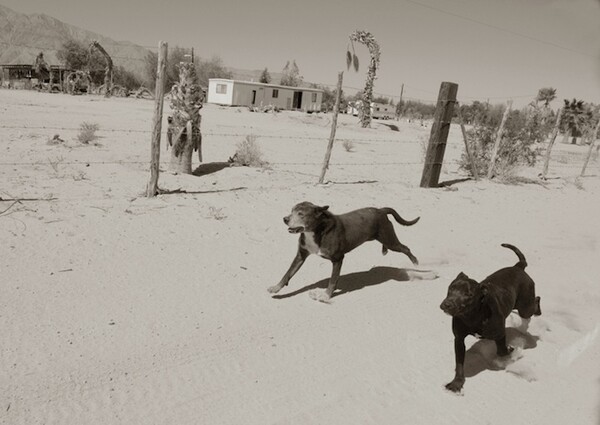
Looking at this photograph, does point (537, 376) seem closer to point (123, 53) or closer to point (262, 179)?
point (262, 179)

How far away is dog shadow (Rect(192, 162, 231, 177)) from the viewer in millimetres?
11811

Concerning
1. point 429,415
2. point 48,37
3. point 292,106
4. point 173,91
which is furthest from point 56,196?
point 48,37

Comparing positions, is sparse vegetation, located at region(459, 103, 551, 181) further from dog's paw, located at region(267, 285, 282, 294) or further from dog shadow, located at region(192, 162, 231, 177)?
dog's paw, located at region(267, 285, 282, 294)

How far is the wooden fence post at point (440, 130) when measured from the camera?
13.2 metres

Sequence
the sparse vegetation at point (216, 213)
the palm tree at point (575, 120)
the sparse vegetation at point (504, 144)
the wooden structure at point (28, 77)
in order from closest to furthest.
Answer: the sparse vegetation at point (216, 213) → the sparse vegetation at point (504, 144) → the wooden structure at point (28, 77) → the palm tree at point (575, 120)

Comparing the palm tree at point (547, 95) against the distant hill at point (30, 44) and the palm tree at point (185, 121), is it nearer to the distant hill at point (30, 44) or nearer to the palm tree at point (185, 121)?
the palm tree at point (185, 121)

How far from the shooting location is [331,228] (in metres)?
5.73

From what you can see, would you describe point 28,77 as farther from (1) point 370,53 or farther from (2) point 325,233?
(2) point 325,233

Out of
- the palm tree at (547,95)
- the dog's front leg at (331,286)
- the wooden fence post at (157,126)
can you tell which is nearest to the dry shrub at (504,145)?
the wooden fence post at (157,126)

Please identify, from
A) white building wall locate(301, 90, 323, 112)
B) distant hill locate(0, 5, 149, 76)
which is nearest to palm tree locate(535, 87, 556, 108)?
white building wall locate(301, 90, 323, 112)

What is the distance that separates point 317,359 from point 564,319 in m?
3.35

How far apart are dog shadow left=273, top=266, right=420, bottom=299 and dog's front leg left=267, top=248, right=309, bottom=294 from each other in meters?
0.11

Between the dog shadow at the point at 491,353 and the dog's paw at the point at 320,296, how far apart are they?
5.52ft

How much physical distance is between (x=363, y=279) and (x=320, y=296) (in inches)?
45.3
